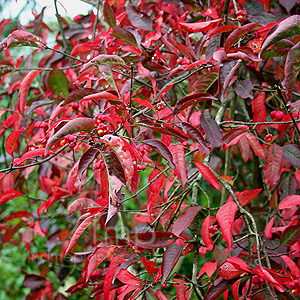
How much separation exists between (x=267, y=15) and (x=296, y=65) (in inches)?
27.8

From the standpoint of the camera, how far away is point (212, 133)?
1.03 meters

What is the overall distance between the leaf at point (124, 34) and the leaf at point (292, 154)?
68 centimetres

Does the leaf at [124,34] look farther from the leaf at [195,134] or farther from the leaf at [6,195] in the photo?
the leaf at [6,195]

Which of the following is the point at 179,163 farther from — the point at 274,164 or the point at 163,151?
the point at 274,164

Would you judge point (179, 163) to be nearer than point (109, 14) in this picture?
Yes

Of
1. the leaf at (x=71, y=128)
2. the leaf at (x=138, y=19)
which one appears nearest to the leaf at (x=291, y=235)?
the leaf at (x=71, y=128)

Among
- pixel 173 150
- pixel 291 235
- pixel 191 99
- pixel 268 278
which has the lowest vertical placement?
pixel 291 235

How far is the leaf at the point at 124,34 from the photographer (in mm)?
1090

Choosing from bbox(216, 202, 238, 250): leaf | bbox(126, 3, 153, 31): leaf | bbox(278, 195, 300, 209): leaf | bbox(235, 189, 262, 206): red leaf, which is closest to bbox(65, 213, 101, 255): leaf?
bbox(216, 202, 238, 250): leaf

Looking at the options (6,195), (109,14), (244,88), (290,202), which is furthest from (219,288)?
(109,14)

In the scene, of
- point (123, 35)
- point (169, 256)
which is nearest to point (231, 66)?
point (123, 35)

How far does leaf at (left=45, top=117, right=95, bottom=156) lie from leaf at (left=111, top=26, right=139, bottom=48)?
1.47 ft

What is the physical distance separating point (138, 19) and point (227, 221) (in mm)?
948

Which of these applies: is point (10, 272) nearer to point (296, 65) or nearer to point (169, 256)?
point (169, 256)
